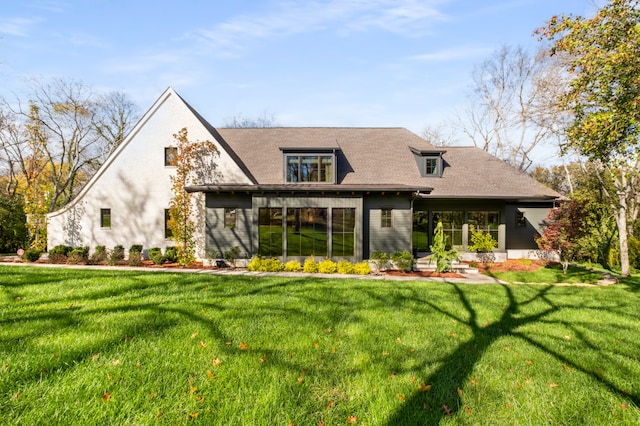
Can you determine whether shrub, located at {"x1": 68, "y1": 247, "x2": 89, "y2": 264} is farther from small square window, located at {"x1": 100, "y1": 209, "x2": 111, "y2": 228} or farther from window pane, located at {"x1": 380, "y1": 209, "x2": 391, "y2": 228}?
window pane, located at {"x1": 380, "y1": 209, "x2": 391, "y2": 228}

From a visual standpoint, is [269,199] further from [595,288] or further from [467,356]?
[595,288]

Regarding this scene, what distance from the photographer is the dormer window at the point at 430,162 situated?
1579 cm

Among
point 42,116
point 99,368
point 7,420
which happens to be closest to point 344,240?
point 99,368

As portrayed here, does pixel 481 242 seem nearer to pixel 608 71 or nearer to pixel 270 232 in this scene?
pixel 608 71

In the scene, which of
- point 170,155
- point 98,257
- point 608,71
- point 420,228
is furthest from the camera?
point 420,228

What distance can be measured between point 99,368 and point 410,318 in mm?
5139

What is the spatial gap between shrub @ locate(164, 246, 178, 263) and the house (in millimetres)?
871

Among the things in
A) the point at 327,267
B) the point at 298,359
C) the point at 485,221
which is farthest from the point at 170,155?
the point at 485,221

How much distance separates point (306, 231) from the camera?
13234 mm

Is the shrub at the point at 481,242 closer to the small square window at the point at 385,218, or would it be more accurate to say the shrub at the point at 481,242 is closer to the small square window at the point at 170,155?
the small square window at the point at 385,218

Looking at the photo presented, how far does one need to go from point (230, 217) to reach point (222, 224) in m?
0.50

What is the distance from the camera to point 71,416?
8.93ft

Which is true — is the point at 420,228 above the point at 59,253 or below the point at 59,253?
above

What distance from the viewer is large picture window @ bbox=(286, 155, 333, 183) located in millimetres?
14562
